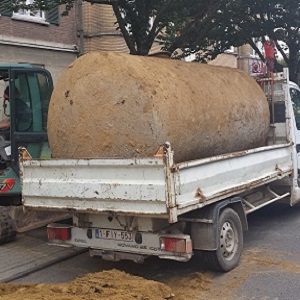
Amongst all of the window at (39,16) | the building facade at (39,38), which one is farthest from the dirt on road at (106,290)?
the window at (39,16)

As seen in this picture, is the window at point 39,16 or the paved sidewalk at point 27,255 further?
the window at point 39,16

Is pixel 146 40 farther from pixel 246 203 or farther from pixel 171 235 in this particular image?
pixel 171 235

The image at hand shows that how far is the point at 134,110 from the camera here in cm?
557

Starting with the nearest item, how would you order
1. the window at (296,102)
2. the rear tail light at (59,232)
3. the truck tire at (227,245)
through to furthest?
the truck tire at (227,245)
the rear tail light at (59,232)
the window at (296,102)

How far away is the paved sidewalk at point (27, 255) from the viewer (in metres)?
6.28

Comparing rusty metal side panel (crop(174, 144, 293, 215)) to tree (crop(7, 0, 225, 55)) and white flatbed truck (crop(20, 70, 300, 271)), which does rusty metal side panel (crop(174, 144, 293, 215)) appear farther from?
tree (crop(7, 0, 225, 55))

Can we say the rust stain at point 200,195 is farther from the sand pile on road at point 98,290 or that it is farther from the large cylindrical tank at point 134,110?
the sand pile on road at point 98,290

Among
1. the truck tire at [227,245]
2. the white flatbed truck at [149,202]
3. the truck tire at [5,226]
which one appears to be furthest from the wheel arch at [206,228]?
the truck tire at [5,226]

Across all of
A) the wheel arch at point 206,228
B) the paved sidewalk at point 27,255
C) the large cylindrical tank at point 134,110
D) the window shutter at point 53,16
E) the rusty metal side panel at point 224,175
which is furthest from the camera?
the window shutter at point 53,16

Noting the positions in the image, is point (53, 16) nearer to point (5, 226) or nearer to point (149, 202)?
point (5, 226)

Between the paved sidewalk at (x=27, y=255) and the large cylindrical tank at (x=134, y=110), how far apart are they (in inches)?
58.3

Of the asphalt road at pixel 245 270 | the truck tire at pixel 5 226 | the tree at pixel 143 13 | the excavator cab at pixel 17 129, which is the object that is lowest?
the asphalt road at pixel 245 270

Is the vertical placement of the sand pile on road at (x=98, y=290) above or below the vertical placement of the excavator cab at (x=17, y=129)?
below

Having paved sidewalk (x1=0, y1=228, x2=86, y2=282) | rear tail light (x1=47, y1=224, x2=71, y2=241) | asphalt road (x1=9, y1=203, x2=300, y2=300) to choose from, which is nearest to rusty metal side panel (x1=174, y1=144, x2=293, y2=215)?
asphalt road (x1=9, y1=203, x2=300, y2=300)
